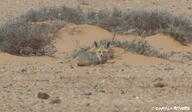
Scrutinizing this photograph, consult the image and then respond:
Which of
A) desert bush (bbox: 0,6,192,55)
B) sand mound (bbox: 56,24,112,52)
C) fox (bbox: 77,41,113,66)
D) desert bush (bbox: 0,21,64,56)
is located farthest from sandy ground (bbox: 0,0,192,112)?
sand mound (bbox: 56,24,112,52)

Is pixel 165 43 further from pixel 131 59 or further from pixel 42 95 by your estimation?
pixel 42 95

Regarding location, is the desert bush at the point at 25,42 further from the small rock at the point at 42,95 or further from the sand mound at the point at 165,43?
the small rock at the point at 42,95

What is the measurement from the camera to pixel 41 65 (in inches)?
432

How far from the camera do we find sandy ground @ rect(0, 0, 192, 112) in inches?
274

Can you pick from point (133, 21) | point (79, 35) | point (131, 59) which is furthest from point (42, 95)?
point (133, 21)

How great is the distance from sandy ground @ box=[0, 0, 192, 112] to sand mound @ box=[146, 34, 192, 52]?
0.19m

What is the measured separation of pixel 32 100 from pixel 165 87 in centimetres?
203

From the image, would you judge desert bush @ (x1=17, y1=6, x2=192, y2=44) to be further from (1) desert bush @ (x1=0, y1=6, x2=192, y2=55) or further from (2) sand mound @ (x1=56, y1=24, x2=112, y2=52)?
(2) sand mound @ (x1=56, y1=24, x2=112, y2=52)

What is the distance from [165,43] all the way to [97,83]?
6.84m

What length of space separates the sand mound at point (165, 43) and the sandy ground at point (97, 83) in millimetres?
188

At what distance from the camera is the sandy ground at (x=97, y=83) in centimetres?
696

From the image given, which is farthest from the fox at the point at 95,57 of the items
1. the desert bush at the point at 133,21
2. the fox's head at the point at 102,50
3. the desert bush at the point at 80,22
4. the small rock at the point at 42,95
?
the desert bush at the point at 133,21

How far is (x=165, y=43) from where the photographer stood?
49.9 feet

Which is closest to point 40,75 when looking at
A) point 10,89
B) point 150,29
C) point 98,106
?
point 10,89
